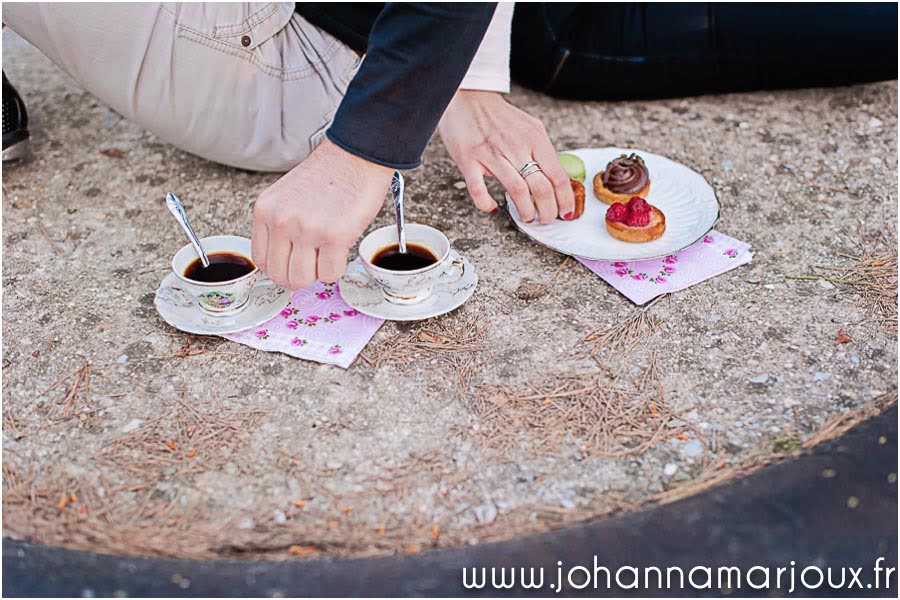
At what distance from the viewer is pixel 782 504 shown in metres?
1.36

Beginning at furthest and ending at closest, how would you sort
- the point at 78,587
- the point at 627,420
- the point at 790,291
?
the point at 790,291
the point at 627,420
the point at 78,587

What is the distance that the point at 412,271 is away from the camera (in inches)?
61.3

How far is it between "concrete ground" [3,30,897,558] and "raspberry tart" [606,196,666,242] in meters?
0.13

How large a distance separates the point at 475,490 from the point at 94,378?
799mm

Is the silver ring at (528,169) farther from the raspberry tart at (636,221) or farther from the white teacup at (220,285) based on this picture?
the white teacup at (220,285)

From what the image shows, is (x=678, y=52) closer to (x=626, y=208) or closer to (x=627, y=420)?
(x=626, y=208)

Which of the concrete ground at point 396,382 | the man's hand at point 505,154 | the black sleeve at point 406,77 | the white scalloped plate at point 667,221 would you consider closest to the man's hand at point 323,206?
the black sleeve at point 406,77

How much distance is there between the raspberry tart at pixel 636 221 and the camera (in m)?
1.79

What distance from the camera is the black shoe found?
2.22 m

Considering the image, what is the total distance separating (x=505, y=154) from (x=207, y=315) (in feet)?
2.42

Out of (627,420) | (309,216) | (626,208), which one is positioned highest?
(309,216)

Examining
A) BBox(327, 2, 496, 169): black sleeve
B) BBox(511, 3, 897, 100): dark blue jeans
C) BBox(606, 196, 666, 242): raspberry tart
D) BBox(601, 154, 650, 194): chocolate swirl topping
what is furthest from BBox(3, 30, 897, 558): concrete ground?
BBox(327, 2, 496, 169): black sleeve

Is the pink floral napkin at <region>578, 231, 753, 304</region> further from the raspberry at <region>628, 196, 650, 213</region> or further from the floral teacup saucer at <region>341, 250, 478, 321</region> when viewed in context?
the floral teacup saucer at <region>341, 250, 478, 321</region>

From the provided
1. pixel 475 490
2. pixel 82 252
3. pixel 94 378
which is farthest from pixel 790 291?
pixel 82 252
